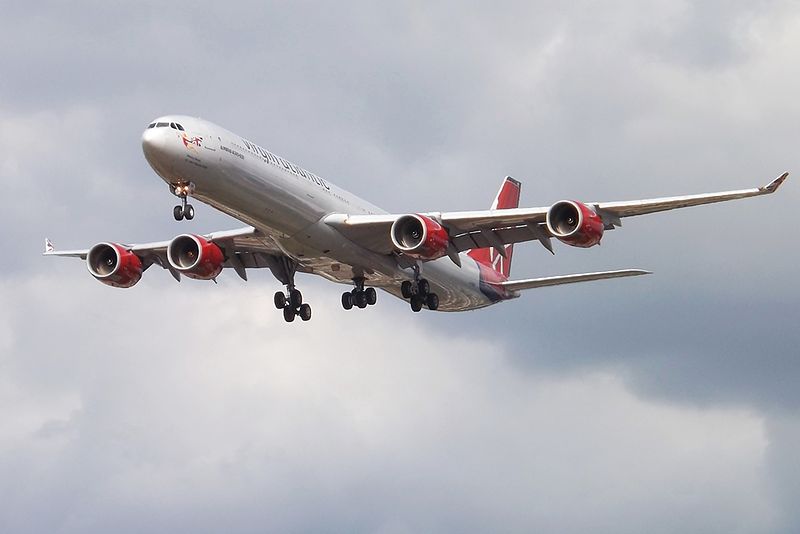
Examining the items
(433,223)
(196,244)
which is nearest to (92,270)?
(196,244)

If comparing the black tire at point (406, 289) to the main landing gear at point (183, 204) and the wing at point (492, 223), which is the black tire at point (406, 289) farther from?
the main landing gear at point (183, 204)

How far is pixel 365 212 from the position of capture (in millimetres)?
60531

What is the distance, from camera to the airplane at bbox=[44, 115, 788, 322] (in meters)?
53.3

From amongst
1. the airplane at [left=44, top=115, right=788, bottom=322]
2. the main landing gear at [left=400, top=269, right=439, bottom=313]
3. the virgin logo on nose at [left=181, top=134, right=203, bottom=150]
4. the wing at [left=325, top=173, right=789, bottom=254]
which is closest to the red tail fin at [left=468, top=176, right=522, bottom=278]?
the airplane at [left=44, top=115, right=788, bottom=322]

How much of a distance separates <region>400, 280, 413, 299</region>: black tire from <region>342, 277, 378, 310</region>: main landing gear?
45.6 inches

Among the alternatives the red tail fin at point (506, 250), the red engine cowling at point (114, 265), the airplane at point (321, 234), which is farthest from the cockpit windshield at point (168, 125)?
the red tail fin at point (506, 250)

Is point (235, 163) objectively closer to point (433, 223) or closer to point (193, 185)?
point (193, 185)

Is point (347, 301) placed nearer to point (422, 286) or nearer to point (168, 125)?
point (422, 286)

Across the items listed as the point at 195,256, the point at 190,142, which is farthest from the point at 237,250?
the point at 190,142

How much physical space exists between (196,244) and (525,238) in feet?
42.2

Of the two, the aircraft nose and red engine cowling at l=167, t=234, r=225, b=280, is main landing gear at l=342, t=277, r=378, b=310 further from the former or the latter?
the aircraft nose

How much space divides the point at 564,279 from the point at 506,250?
10.2 m

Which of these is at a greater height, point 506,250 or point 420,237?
point 506,250

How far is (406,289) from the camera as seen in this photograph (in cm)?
6294
